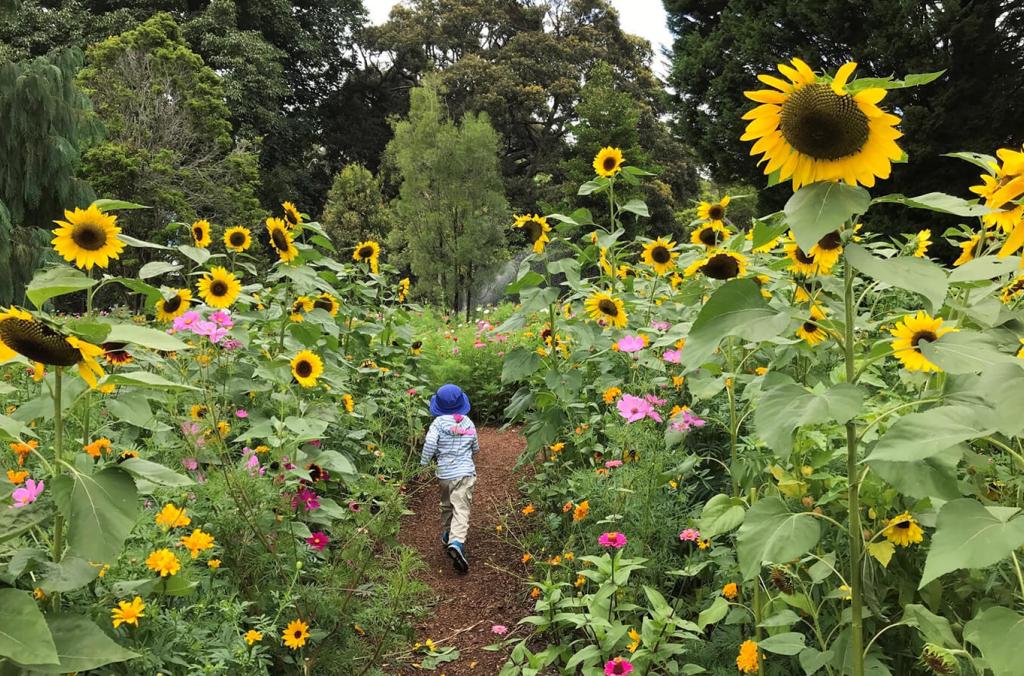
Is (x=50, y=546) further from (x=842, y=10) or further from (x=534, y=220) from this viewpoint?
(x=842, y=10)

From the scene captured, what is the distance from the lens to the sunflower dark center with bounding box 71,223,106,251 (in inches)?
69.9

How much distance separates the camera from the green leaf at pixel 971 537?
0.79m

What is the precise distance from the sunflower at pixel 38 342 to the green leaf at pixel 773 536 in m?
1.16

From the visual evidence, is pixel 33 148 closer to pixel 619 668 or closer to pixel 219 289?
pixel 219 289

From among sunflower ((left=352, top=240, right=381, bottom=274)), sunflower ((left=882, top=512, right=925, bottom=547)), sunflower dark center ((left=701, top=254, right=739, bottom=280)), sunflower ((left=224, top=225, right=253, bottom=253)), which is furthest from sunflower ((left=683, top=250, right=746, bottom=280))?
sunflower ((left=352, top=240, right=381, bottom=274))

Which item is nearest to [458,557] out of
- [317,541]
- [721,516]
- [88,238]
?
[317,541]

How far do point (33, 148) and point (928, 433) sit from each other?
9.89m

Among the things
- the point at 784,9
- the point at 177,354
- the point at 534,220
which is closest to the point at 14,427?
the point at 177,354

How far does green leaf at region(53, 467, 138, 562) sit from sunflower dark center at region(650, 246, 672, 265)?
8.87ft

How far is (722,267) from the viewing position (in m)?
2.08

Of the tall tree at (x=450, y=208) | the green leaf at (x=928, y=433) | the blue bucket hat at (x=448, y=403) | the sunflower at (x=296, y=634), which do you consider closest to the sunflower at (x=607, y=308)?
the blue bucket hat at (x=448, y=403)

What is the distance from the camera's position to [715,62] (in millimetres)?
11148

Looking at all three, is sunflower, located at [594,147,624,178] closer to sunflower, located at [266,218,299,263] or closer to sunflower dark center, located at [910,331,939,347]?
sunflower, located at [266,218,299,263]

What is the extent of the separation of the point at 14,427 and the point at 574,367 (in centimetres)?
287
